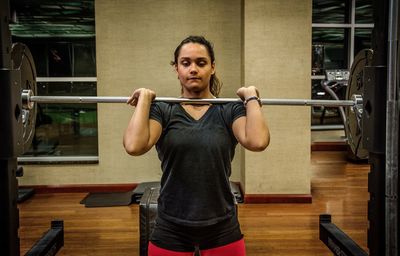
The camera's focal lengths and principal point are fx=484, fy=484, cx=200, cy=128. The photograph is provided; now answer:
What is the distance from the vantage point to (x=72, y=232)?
4.02m

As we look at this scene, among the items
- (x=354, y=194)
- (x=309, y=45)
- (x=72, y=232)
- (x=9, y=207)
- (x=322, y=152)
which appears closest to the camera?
(x=9, y=207)

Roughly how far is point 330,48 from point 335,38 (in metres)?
0.59

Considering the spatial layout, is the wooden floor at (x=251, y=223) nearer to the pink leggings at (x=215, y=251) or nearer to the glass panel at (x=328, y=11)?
the pink leggings at (x=215, y=251)

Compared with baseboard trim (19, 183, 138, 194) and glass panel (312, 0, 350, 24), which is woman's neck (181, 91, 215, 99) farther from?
glass panel (312, 0, 350, 24)

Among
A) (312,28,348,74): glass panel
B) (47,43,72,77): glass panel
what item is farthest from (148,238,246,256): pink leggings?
(312,28,348,74): glass panel

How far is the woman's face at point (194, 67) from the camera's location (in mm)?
1747

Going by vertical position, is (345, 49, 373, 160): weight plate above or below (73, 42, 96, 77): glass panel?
below

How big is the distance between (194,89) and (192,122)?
13 centimetres

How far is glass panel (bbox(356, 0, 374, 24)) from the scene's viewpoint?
7961 mm

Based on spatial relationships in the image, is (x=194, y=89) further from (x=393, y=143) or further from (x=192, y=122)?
(x=393, y=143)

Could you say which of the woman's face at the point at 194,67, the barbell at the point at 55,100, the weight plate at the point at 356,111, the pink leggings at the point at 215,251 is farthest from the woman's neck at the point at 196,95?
the weight plate at the point at 356,111

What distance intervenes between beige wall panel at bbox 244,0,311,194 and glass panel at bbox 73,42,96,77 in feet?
6.23

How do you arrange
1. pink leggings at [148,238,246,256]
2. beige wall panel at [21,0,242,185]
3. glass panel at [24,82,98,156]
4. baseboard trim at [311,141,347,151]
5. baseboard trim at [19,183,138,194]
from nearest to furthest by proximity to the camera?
pink leggings at [148,238,246,256], beige wall panel at [21,0,242,185], baseboard trim at [19,183,138,194], glass panel at [24,82,98,156], baseboard trim at [311,141,347,151]

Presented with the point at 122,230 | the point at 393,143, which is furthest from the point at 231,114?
the point at 122,230
